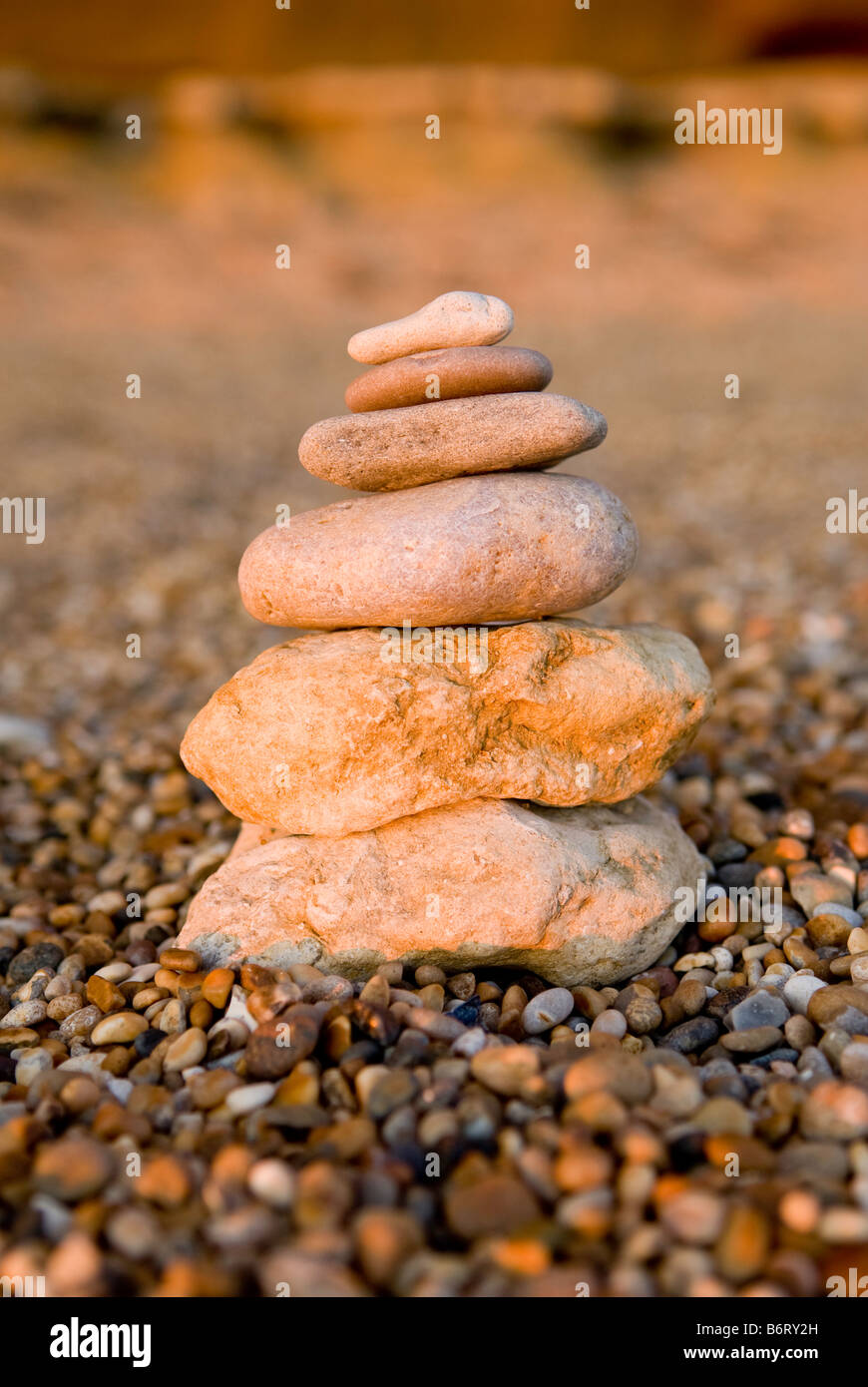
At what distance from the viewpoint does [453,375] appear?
3895mm

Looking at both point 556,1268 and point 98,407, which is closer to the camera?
point 556,1268

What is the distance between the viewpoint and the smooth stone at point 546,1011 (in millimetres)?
3367

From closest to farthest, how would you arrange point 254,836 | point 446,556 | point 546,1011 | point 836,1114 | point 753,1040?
1. point 836,1114
2. point 753,1040
3. point 546,1011
4. point 446,556
5. point 254,836

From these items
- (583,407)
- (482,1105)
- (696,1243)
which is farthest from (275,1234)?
(583,407)

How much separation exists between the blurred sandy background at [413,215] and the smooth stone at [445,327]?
35.2 ft

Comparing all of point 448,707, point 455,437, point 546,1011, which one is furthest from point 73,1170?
point 455,437

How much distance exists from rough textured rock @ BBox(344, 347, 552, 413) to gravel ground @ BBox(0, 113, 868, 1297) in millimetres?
2281

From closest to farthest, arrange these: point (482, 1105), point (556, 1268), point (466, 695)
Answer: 1. point (556, 1268)
2. point (482, 1105)
3. point (466, 695)

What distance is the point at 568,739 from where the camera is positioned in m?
3.89

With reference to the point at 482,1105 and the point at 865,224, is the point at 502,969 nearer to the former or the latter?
the point at 482,1105

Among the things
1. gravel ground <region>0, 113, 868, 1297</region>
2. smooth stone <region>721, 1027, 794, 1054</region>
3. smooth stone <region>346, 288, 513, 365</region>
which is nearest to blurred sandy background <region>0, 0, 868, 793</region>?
gravel ground <region>0, 113, 868, 1297</region>

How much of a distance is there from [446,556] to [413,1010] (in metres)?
1.63

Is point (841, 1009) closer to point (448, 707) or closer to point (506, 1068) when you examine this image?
point (506, 1068)

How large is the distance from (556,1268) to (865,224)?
26617 mm
